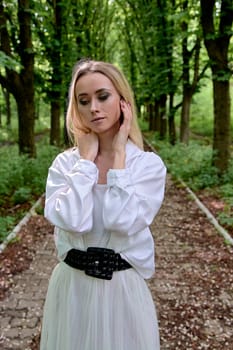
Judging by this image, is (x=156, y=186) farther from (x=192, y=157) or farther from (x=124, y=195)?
(x=192, y=157)

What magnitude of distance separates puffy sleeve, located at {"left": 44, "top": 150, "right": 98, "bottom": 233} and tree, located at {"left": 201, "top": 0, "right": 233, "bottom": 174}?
756cm

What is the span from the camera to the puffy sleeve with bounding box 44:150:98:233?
1843 millimetres

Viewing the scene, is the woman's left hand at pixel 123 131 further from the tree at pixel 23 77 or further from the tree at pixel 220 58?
the tree at pixel 23 77

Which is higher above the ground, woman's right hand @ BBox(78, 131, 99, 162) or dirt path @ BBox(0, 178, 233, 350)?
woman's right hand @ BBox(78, 131, 99, 162)

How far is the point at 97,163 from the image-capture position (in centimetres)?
211

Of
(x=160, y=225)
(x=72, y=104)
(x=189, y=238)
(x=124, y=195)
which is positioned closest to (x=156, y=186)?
(x=124, y=195)

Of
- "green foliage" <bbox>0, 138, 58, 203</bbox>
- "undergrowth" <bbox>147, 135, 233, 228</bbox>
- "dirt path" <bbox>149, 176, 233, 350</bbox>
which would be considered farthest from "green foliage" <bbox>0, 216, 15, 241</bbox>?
"undergrowth" <bbox>147, 135, 233, 228</bbox>

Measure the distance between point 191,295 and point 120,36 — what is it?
3304 cm

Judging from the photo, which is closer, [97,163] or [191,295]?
[97,163]

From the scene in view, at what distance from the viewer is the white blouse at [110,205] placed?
184 centimetres

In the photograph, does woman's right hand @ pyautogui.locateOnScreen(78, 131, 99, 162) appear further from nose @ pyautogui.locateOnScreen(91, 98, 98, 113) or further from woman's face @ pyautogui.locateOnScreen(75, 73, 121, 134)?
nose @ pyautogui.locateOnScreen(91, 98, 98, 113)

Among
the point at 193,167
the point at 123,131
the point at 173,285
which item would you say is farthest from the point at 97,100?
the point at 193,167

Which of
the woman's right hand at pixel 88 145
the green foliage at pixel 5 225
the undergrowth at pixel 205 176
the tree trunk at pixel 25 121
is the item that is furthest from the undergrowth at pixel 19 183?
the woman's right hand at pixel 88 145

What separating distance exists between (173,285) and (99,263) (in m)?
3.38
